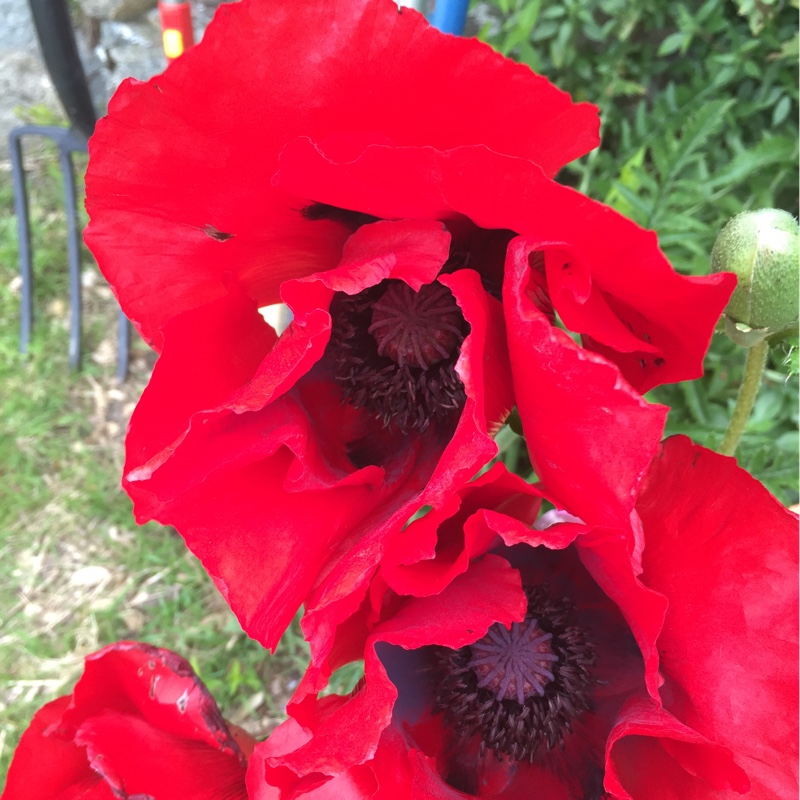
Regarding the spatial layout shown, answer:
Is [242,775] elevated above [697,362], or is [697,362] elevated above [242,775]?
[697,362]

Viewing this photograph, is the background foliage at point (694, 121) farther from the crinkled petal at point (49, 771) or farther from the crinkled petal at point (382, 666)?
the crinkled petal at point (49, 771)

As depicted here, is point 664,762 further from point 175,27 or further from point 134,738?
point 175,27

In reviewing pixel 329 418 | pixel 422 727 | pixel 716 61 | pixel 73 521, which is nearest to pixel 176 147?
pixel 329 418

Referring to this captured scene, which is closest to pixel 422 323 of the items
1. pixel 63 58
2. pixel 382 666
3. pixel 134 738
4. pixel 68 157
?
pixel 382 666

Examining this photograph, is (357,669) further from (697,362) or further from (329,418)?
(697,362)

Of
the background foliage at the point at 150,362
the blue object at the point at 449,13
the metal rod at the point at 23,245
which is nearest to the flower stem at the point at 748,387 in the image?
the background foliage at the point at 150,362

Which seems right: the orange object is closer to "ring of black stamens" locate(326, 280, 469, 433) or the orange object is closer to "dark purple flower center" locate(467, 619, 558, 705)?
"ring of black stamens" locate(326, 280, 469, 433)
